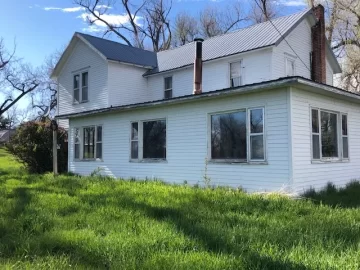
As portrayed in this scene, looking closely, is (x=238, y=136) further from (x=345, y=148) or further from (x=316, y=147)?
(x=345, y=148)

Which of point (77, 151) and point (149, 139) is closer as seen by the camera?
point (149, 139)

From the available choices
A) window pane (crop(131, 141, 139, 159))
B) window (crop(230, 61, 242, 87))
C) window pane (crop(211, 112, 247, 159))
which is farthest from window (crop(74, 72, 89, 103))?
window pane (crop(211, 112, 247, 159))

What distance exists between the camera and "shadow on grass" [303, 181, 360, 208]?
8.46m

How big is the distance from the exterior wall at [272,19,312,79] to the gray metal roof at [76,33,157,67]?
769 cm

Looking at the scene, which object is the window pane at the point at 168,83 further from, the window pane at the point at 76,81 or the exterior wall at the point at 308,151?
the exterior wall at the point at 308,151

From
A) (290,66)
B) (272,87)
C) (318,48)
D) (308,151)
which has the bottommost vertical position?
(308,151)

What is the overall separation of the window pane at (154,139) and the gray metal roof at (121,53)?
6.93 meters

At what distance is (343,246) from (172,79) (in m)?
15.5

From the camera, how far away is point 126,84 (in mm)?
19828

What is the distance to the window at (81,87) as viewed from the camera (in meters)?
20.7

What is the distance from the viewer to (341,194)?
10.0 m

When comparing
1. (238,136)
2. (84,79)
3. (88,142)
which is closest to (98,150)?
(88,142)

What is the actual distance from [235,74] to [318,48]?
4867 mm

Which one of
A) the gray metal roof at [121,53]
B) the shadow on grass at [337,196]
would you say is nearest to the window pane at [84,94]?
the gray metal roof at [121,53]
